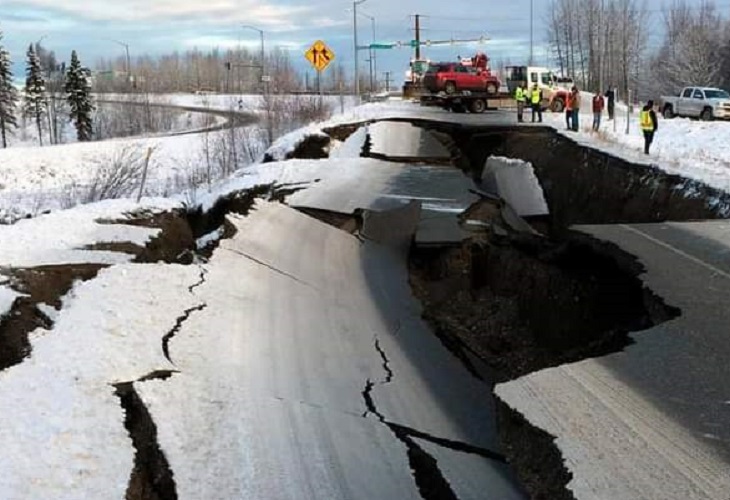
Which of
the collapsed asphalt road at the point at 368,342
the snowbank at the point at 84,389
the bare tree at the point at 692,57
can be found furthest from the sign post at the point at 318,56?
the bare tree at the point at 692,57

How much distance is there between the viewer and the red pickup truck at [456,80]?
4381 centimetres

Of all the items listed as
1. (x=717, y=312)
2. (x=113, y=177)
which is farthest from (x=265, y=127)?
(x=717, y=312)

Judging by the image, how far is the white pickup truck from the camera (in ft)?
126

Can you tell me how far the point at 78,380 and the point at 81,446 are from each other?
0.94m

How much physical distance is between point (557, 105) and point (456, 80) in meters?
5.72

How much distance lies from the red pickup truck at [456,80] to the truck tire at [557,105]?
3.30 metres

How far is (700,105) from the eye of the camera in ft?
129

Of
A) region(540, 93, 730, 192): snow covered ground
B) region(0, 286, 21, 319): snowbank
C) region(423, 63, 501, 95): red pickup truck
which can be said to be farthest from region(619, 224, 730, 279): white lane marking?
region(423, 63, 501, 95): red pickup truck

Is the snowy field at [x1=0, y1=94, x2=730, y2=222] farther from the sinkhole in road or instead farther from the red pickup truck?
the red pickup truck

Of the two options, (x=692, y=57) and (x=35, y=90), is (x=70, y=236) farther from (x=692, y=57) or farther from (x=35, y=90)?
(x=35, y=90)

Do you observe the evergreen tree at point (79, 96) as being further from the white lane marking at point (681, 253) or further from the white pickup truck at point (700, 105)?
the white lane marking at point (681, 253)

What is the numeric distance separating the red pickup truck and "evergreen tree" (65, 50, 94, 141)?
48788mm

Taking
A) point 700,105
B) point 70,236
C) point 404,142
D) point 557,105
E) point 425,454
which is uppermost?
point 557,105

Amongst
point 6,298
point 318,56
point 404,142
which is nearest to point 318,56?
point 318,56
